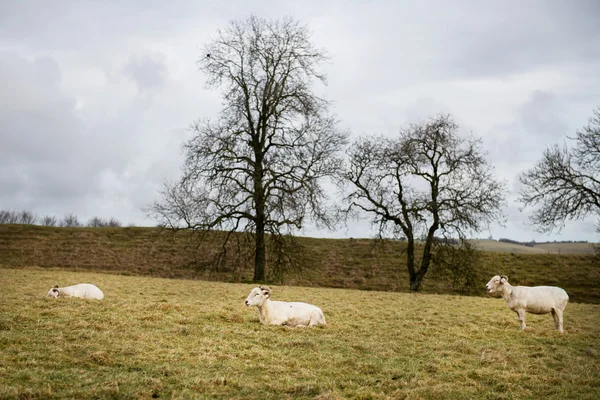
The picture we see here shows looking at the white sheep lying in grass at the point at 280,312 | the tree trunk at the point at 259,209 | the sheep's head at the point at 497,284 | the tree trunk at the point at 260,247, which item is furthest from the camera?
the tree trunk at the point at 260,247

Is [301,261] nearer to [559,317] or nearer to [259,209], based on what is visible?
[259,209]

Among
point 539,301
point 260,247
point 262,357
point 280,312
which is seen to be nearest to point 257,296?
point 280,312

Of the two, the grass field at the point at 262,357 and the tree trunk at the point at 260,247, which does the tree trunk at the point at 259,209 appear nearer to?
the tree trunk at the point at 260,247

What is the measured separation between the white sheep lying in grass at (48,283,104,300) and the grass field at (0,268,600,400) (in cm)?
99

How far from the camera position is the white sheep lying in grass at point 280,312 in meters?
12.8

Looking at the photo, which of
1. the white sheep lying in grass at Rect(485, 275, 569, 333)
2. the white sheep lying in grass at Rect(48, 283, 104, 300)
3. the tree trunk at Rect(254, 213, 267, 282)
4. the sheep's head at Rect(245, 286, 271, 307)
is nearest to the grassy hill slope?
the tree trunk at Rect(254, 213, 267, 282)

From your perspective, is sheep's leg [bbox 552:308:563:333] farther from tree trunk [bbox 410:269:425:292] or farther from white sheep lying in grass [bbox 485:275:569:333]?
tree trunk [bbox 410:269:425:292]

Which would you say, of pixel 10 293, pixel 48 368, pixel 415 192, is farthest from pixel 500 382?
pixel 415 192

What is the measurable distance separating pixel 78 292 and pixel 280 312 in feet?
22.4

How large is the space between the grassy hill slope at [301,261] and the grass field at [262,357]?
19875 millimetres

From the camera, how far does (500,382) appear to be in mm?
8211

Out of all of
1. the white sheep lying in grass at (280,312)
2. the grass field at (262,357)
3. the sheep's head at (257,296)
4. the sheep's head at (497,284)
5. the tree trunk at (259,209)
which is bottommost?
the grass field at (262,357)

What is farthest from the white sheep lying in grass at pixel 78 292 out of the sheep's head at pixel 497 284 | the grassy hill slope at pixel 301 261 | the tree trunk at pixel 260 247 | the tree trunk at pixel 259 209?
the grassy hill slope at pixel 301 261

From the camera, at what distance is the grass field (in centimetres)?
736
